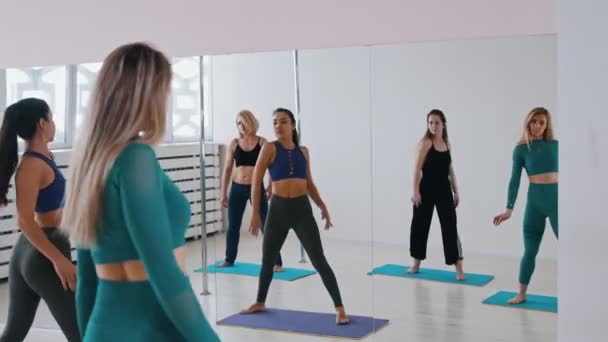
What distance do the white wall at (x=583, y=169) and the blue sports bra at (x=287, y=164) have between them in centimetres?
115

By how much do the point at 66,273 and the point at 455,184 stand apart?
5.42 feet

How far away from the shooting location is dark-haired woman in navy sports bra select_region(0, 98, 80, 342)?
3014 mm

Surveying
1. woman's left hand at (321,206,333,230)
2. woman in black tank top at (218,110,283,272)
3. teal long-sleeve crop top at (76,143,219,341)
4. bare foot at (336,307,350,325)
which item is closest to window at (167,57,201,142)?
Answer: woman in black tank top at (218,110,283,272)

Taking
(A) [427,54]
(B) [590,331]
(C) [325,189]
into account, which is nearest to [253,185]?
(C) [325,189]

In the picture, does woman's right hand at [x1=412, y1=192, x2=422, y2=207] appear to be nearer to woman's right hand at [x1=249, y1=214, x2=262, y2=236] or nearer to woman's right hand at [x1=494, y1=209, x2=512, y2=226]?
woman's right hand at [x1=494, y1=209, x2=512, y2=226]

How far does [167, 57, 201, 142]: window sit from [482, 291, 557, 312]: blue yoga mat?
62.7 inches

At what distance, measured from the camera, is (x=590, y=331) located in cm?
321

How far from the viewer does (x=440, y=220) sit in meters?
3.51

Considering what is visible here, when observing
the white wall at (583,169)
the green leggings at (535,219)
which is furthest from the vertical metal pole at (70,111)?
the white wall at (583,169)

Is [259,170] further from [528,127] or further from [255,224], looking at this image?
[528,127]

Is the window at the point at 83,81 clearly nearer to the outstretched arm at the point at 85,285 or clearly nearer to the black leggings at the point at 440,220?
the black leggings at the point at 440,220

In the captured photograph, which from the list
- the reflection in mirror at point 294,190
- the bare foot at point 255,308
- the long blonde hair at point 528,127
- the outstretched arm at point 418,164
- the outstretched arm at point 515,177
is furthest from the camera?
the bare foot at point 255,308

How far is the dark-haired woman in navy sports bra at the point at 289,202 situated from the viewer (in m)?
3.70

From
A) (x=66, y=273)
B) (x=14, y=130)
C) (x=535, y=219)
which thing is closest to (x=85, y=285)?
(x=66, y=273)
